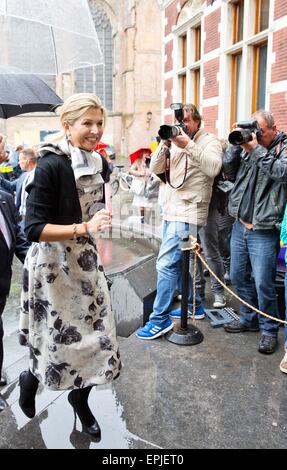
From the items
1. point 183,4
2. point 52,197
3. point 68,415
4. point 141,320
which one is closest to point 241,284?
point 141,320

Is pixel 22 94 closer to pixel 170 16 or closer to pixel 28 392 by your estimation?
pixel 28 392

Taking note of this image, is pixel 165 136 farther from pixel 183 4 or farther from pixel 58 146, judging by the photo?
pixel 183 4

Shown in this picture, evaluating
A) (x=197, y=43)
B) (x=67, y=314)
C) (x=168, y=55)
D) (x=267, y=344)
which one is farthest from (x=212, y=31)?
(x=67, y=314)

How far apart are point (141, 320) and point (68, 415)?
5.27 ft

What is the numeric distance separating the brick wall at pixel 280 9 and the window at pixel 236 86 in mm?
1615

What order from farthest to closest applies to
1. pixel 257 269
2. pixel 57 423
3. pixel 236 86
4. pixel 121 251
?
pixel 236 86 → pixel 121 251 → pixel 257 269 → pixel 57 423

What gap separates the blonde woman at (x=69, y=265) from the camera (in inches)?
83.7

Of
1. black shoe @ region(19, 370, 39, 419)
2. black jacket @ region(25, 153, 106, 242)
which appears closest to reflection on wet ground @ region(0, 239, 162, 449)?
black shoe @ region(19, 370, 39, 419)

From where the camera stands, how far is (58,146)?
216 centimetres

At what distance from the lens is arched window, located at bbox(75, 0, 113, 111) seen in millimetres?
28266

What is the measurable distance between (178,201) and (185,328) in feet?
3.72

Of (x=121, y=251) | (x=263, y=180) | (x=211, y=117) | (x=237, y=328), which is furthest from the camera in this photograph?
(x=211, y=117)

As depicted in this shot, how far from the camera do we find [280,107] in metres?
6.98

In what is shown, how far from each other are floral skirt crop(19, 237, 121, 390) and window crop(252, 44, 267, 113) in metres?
6.71
